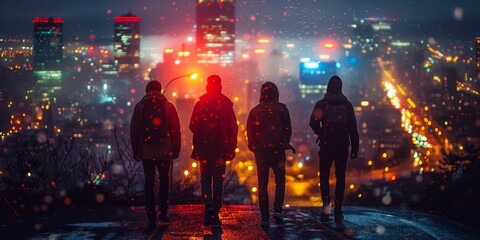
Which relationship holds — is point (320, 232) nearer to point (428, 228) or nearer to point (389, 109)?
point (428, 228)

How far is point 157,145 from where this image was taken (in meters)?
10.9

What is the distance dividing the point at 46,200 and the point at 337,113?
6211 millimetres

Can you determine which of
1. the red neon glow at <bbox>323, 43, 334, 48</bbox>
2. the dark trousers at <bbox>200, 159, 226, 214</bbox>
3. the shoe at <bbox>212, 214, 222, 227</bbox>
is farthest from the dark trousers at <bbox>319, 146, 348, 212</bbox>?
the red neon glow at <bbox>323, 43, 334, 48</bbox>

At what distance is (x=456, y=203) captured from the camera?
1370cm

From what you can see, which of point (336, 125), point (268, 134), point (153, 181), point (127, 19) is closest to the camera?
point (268, 134)

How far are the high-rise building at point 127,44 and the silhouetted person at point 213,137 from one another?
3658 inches

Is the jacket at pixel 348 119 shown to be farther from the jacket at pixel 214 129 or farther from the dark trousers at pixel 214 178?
the dark trousers at pixel 214 178

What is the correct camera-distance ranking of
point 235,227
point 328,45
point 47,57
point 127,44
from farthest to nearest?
point 127,44, point 328,45, point 47,57, point 235,227

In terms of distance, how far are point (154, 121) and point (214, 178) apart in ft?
3.63

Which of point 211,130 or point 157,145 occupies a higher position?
point 211,130

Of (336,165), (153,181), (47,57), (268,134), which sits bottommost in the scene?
(153,181)

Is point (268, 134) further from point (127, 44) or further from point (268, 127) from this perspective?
point (127, 44)

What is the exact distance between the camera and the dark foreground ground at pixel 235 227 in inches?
384

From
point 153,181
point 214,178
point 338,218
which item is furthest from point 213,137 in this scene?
point 338,218
